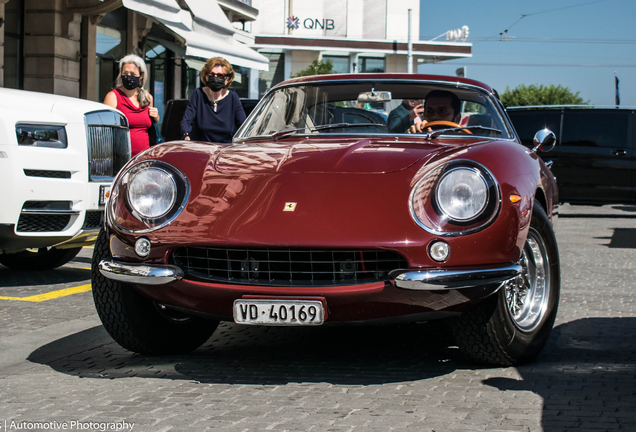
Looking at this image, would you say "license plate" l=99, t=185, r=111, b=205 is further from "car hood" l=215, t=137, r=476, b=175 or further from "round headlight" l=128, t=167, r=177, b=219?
"round headlight" l=128, t=167, r=177, b=219

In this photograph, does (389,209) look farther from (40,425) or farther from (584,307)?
(584,307)

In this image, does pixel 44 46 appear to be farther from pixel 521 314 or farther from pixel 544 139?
pixel 521 314

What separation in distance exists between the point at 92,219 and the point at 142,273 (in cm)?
302

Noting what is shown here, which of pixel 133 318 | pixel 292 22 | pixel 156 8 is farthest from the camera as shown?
pixel 292 22

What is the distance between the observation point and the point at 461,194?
360 cm

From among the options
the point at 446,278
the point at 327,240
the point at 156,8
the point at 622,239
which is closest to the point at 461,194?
the point at 446,278

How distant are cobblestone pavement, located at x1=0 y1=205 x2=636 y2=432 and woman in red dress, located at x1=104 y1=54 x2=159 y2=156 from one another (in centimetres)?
268

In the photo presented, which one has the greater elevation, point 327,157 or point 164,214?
point 327,157

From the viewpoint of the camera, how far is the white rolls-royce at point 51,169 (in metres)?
5.99

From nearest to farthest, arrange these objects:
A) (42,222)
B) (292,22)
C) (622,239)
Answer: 1. (42,222)
2. (622,239)
3. (292,22)

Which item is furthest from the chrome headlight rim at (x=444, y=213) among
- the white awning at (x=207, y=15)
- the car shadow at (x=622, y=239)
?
the white awning at (x=207, y=15)

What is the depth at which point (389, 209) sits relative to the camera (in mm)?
3559

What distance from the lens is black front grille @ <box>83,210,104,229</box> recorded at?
6.52 meters

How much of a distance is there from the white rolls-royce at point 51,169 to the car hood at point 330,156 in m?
2.42
